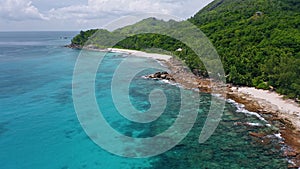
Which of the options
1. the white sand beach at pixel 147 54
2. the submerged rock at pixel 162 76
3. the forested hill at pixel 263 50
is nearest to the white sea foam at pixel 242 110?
the forested hill at pixel 263 50

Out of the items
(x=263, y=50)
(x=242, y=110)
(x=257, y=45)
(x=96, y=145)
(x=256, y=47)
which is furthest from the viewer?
(x=257, y=45)

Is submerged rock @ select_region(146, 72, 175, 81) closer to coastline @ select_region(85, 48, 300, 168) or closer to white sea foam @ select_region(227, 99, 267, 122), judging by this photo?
coastline @ select_region(85, 48, 300, 168)

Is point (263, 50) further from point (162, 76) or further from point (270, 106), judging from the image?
point (162, 76)

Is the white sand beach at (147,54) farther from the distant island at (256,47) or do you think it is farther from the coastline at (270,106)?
the coastline at (270,106)

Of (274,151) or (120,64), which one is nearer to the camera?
(274,151)

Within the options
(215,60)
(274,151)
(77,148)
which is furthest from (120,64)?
(274,151)

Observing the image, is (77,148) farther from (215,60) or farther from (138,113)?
(215,60)

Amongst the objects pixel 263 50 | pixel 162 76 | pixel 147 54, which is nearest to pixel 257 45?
pixel 263 50

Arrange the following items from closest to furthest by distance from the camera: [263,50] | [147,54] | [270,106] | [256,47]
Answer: [270,106], [263,50], [256,47], [147,54]
